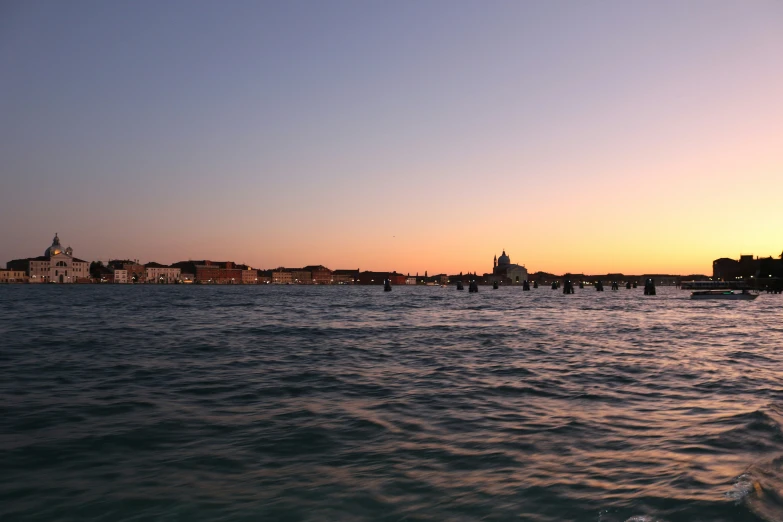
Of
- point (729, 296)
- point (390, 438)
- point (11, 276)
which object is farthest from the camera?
point (11, 276)

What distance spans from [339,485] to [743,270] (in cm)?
18505

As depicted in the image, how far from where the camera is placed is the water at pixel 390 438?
490 cm

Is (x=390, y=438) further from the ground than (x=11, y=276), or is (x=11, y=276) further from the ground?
(x=11, y=276)

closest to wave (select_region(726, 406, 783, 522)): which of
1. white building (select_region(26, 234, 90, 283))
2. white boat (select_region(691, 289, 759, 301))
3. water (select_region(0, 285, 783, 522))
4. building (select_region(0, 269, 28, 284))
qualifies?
water (select_region(0, 285, 783, 522))

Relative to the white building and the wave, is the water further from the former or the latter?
the white building

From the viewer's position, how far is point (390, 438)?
7.09m

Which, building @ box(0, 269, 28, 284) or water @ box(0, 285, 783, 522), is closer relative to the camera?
water @ box(0, 285, 783, 522)

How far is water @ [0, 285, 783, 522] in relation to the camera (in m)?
4.90

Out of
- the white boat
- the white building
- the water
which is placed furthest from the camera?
the white building

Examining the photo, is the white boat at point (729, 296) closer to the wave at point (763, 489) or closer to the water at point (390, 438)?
the water at point (390, 438)

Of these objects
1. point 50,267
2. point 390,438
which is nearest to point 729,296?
point 390,438

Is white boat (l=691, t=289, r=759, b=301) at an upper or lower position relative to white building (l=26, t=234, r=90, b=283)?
lower

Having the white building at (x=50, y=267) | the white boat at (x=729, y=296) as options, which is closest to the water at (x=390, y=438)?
the white boat at (x=729, y=296)

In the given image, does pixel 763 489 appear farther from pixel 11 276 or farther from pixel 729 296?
pixel 11 276
